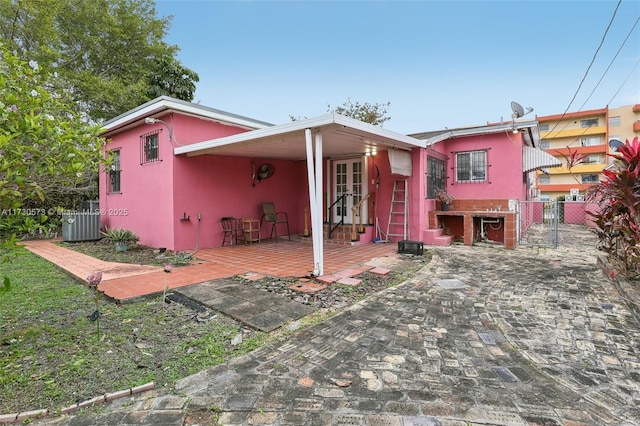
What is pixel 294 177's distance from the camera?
34.1 feet

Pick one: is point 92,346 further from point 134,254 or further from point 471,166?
point 471,166

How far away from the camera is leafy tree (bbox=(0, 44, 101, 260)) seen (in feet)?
7.21

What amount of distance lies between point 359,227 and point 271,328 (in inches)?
228

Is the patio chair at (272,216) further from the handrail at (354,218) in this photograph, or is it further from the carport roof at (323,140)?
the handrail at (354,218)

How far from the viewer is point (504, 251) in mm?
7539

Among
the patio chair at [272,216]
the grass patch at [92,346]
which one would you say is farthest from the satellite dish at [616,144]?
the patio chair at [272,216]

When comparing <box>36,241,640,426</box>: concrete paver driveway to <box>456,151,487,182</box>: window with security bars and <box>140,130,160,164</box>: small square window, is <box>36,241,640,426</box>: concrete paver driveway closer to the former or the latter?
<box>456,151,487,182</box>: window with security bars

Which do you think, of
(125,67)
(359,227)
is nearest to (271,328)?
(359,227)

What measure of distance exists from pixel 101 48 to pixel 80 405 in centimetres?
1938

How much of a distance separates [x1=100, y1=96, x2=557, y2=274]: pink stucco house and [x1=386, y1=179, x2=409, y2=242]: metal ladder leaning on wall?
1.1 inches

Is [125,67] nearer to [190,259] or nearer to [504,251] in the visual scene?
[190,259]

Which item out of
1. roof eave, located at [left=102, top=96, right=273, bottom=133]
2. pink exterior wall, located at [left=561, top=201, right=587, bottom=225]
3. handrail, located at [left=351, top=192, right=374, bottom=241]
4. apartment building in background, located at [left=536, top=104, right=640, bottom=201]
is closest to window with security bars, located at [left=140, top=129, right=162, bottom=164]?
roof eave, located at [left=102, top=96, right=273, bottom=133]

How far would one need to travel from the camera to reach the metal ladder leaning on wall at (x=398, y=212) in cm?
852

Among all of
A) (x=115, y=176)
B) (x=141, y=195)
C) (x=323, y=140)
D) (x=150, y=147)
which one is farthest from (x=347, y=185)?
(x=115, y=176)
